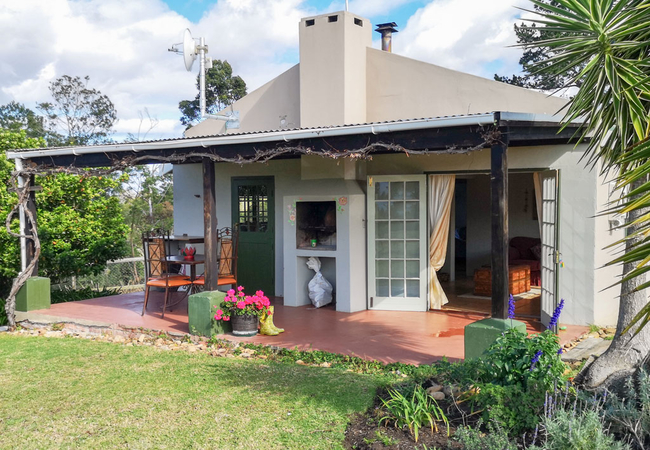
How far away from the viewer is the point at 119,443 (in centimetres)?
400

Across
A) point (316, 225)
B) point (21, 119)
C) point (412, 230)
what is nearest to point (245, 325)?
point (316, 225)

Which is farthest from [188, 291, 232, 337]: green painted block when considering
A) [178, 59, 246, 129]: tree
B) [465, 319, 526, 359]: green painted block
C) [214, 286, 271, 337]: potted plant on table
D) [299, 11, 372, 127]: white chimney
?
[178, 59, 246, 129]: tree

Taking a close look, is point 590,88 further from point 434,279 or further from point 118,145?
point 118,145

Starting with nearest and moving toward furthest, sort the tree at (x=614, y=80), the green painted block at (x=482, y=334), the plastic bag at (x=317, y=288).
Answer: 1. the tree at (x=614, y=80)
2. the green painted block at (x=482, y=334)
3. the plastic bag at (x=317, y=288)

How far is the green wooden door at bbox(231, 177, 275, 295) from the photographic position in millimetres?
9938

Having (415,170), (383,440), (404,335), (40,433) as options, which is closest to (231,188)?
(415,170)

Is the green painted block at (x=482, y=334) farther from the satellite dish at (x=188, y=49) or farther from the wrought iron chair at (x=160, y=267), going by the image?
the satellite dish at (x=188, y=49)

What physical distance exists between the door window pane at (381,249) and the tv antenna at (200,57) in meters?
3.96

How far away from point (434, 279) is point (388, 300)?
0.75 meters

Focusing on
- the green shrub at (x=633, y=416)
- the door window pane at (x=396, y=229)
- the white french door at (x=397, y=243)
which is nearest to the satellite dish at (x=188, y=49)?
the white french door at (x=397, y=243)

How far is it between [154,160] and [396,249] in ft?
12.1

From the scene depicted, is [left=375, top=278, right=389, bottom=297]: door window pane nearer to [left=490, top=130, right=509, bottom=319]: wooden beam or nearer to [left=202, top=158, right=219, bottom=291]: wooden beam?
[left=202, top=158, right=219, bottom=291]: wooden beam

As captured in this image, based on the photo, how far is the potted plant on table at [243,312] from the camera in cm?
702

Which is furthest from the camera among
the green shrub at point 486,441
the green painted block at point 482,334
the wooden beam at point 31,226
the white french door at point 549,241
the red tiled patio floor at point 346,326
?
the wooden beam at point 31,226
